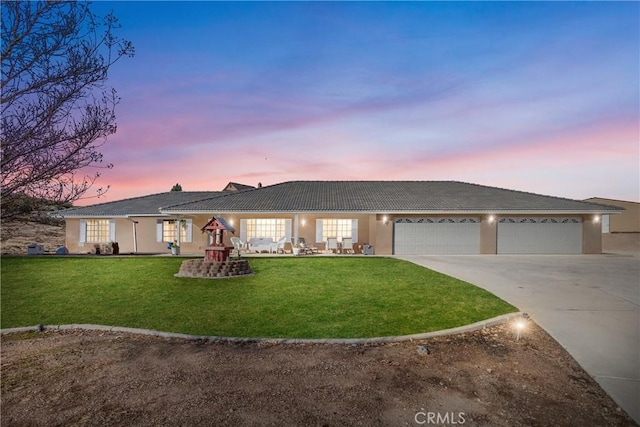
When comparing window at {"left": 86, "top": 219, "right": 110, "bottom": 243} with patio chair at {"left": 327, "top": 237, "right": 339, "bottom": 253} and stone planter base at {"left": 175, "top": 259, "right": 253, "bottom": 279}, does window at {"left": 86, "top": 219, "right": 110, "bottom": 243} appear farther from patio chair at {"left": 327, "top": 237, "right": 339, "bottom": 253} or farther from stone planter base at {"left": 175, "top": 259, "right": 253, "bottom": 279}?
patio chair at {"left": 327, "top": 237, "right": 339, "bottom": 253}

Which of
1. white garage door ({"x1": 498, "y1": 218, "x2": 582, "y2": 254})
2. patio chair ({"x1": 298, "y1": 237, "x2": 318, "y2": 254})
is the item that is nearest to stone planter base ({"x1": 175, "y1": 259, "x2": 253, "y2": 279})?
patio chair ({"x1": 298, "y1": 237, "x2": 318, "y2": 254})

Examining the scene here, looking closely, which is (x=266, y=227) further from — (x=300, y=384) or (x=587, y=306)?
(x=300, y=384)

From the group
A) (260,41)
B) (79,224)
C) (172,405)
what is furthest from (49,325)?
(79,224)

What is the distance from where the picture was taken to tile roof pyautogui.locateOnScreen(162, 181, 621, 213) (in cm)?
1922

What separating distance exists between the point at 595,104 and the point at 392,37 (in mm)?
12447

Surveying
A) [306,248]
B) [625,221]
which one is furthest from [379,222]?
[625,221]

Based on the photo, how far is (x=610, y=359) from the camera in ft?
15.7

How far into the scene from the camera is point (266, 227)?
20.7 m

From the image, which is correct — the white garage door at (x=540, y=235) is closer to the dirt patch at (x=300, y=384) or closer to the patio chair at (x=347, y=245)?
the patio chair at (x=347, y=245)

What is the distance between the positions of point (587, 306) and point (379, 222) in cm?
1246

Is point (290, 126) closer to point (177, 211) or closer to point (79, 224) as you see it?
point (177, 211)

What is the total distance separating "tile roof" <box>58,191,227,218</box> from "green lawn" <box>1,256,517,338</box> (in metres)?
8.92

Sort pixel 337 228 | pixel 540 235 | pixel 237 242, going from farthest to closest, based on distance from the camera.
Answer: pixel 337 228 → pixel 237 242 → pixel 540 235

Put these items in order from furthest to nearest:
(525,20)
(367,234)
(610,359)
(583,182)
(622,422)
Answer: (583,182), (367,234), (525,20), (610,359), (622,422)
